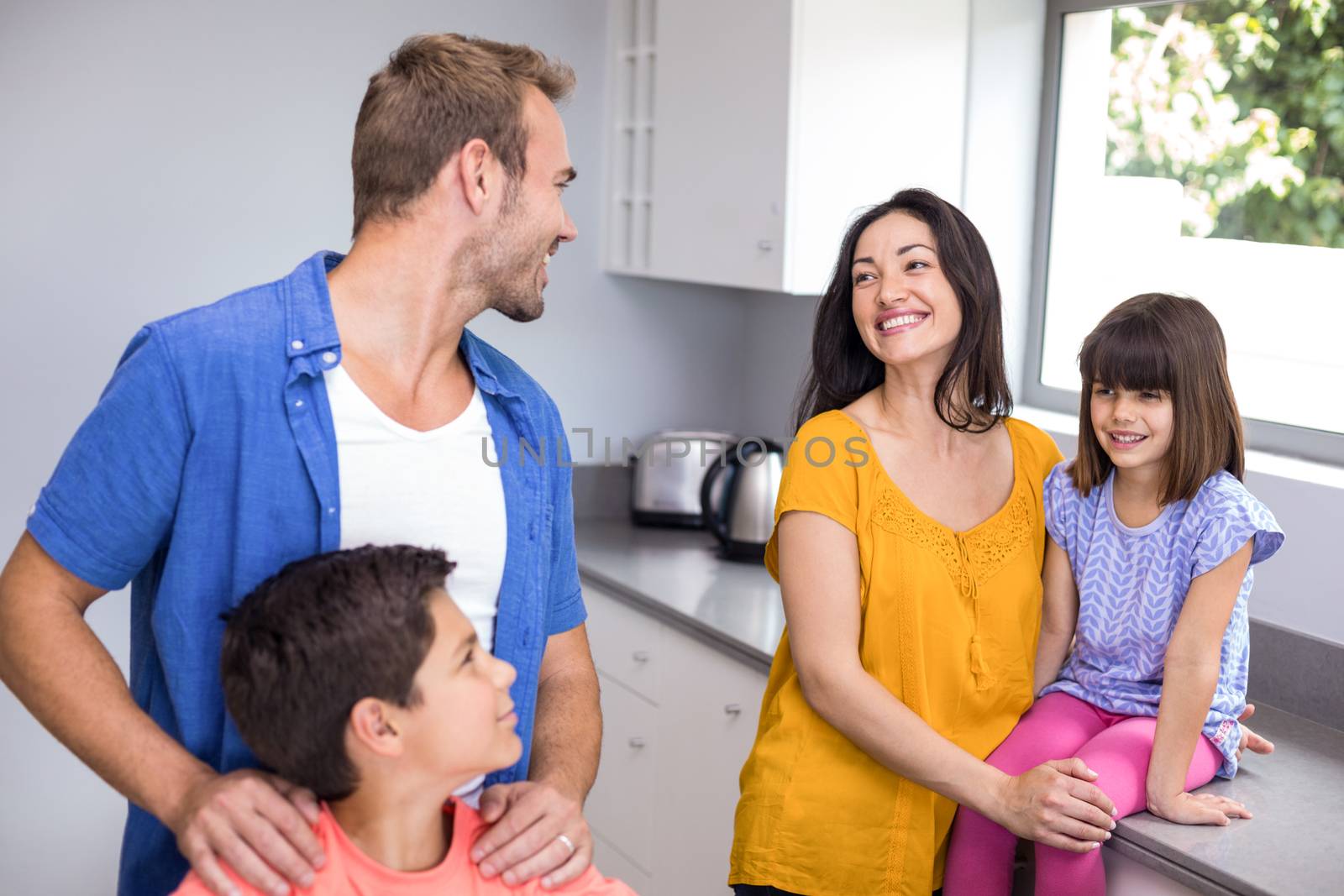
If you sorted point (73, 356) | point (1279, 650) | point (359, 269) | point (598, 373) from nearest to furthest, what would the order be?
point (359, 269), point (1279, 650), point (73, 356), point (598, 373)

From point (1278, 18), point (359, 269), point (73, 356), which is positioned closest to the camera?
point (359, 269)

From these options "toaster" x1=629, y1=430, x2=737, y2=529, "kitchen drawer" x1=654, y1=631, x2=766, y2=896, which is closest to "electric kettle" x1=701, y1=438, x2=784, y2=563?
"toaster" x1=629, y1=430, x2=737, y2=529

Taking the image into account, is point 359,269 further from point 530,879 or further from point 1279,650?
point 1279,650

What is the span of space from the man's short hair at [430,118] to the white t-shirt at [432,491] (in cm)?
19

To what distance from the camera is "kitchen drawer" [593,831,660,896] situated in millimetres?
2648

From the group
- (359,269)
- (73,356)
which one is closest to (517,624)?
(359,269)

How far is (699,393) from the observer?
133 inches

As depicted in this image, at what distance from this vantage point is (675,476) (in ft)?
10.3

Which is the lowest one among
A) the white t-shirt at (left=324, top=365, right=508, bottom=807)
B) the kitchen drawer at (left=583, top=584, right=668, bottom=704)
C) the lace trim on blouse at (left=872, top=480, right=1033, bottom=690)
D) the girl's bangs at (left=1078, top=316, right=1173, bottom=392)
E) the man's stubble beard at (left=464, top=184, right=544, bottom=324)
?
the kitchen drawer at (left=583, top=584, right=668, bottom=704)

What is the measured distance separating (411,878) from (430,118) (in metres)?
0.71

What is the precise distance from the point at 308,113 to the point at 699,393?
3.91 feet

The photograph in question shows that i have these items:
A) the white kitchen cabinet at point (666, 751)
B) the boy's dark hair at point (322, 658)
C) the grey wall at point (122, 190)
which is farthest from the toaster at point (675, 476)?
the boy's dark hair at point (322, 658)

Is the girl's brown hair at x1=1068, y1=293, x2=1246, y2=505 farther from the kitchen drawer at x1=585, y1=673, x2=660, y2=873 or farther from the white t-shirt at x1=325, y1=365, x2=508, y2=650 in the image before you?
the kitchen drawer at x1=585, y1=673, x2=660, y2=873

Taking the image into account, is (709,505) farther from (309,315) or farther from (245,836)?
(245,836)
